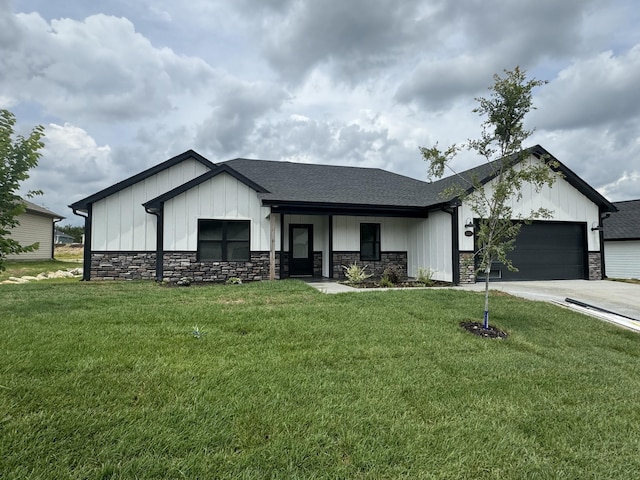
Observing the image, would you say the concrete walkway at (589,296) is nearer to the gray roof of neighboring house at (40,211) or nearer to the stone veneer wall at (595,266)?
the stone veneer wall at (595,266)

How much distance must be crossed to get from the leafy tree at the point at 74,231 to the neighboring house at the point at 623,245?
57763mm

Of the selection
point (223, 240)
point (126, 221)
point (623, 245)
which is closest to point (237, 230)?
point (223, 240)

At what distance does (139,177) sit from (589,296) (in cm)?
1412

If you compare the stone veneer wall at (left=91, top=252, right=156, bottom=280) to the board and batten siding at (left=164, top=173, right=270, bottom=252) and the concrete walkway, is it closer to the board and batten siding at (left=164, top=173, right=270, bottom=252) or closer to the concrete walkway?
the board and batten siding at (left=164, top=173, right=270, bottom=252)

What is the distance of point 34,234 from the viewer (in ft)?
76.6

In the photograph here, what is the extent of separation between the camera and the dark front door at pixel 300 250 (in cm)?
1383

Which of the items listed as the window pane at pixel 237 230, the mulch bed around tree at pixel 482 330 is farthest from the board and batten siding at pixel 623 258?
the window pane at pixel 237 230

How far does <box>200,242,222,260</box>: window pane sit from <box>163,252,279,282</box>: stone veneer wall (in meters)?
0.21

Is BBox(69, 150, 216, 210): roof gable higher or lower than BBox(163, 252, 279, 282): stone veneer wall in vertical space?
higher

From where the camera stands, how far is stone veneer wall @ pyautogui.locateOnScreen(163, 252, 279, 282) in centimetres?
1134

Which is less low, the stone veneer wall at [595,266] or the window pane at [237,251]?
the window pane at [237,251]

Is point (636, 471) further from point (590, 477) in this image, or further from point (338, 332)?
point (338, 332)

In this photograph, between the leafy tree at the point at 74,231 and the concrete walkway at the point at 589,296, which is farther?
the leafy tree at the point at 74,231

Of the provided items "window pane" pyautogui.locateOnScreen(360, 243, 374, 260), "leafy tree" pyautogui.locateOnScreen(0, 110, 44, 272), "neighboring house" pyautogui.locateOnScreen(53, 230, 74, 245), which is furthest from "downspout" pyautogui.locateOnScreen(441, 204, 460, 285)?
"neighboring house" pyautogui.locateOnScreen(53, 230, 74, 245)
